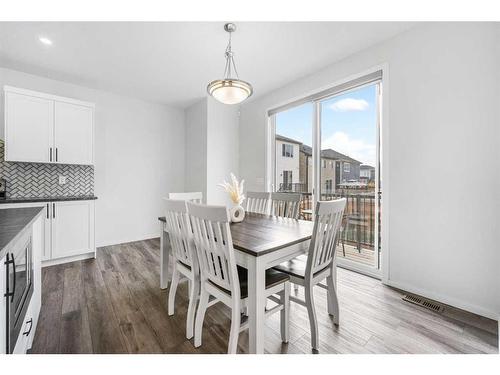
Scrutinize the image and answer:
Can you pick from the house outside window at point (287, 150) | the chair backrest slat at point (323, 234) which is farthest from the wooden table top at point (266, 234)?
the house outside window at point (287, 150)

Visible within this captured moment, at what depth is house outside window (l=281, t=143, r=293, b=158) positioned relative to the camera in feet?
12.4

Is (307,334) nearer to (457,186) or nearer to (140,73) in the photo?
(457,186)

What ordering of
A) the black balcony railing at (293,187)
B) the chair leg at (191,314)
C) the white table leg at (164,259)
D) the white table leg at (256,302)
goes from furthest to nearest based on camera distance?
the black balcony railing at (293,187), the white table leg at (164,259), the chair leg at (191,314), the white table leg at (256,302)

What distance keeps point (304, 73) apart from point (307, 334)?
122 inches

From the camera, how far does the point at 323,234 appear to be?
5.01ft

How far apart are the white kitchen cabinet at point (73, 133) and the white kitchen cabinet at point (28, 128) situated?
0.07 metres

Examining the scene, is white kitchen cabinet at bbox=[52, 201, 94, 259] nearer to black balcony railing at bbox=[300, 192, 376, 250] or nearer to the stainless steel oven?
the stainless steel oven

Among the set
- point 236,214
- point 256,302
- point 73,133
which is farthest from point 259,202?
point 73,133

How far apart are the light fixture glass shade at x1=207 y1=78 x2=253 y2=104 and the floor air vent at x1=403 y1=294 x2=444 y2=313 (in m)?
2.45

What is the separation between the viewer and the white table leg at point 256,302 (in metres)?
1.29

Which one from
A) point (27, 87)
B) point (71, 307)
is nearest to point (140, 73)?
point (27, 87)

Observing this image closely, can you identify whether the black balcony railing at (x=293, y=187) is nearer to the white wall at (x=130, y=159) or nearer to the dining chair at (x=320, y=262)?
the dining chair at (x=320, y=262)

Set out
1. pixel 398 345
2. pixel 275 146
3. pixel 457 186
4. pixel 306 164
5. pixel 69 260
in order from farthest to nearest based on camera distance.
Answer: pixel 275 146 → pixel 306 164 → pixel 69 260 → pixel 457 186 → pixel 398 345

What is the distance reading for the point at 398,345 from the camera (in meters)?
1.55
